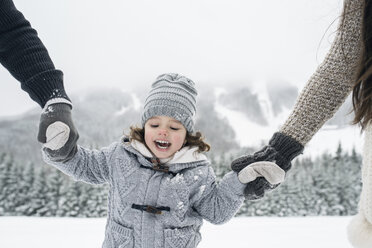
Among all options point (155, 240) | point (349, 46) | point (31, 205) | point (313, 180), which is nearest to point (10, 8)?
point (155, 240)

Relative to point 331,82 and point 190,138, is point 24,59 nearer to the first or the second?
point 190,138

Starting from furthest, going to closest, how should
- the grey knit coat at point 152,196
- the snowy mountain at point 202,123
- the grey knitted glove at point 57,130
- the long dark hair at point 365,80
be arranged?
the snowy mountain at point 202,123
the grey knit coat at point 152,196
the grey knitted glove at point 57,130
the long dark hair at point 365,80

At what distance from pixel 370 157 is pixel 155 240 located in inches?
36.7

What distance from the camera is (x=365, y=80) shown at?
3.48ft

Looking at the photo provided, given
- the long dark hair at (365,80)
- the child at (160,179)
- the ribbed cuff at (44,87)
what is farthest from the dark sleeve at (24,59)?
the long dark hair at (365,80)

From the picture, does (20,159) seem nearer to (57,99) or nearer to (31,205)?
(31,205)

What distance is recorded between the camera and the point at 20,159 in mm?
24656

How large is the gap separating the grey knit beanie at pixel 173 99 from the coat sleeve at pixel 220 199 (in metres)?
0.28

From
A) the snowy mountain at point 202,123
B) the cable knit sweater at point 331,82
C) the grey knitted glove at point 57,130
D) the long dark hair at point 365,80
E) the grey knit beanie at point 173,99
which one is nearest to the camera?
the long dark hair at point 365,80

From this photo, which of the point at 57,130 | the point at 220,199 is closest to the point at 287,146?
the point at 220,199

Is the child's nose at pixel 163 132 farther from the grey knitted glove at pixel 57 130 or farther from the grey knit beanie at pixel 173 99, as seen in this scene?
the grey knitted glove at pixel 57 130

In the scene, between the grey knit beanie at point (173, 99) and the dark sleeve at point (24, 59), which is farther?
the grey knit beanie at point (173, 99)

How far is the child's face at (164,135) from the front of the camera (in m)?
1.72

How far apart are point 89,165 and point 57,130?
35 cm
